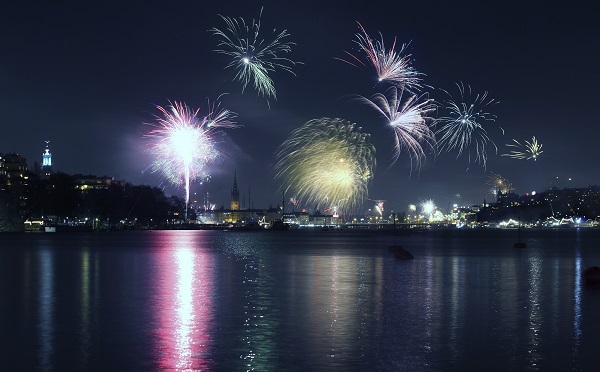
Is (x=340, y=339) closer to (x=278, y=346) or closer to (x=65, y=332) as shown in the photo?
(x=278, y=346)

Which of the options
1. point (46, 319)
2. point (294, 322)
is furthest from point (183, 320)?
point (46, 319)

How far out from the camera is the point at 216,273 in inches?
2096

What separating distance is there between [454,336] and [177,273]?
3102 centimetres

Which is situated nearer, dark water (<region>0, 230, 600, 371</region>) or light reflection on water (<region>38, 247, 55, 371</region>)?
dark water (<region>0, 230, 600, 371</region>)

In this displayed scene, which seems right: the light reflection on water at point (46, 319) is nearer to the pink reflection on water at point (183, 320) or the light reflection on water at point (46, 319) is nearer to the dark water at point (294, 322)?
the dark water at point (294, 322)

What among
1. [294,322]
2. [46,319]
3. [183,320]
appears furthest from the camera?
[46,319]

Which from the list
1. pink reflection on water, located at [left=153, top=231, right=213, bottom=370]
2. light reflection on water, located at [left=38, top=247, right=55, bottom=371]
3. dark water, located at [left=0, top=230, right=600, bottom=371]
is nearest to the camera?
pink reflection on water, located at [left=153, top=231, right=213, bottom=370]

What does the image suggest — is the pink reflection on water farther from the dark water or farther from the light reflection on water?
the light reflection on water

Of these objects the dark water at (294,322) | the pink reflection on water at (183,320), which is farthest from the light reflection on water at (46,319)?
the pink reflection on water at (183,320)

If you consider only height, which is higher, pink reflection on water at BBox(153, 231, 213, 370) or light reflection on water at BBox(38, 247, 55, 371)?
pink reflection on water at BBox(153, 231, 213, 370)

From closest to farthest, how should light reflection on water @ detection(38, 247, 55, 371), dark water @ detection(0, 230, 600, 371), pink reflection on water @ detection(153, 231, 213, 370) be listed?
pink reflection on water @ detection(153, 231, 213, 370)
dark water @ detection(0, 230, 600, 371)
light reflection on water @ detection(38, 247, 55, 371)

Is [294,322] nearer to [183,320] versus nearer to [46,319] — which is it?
[183,320]

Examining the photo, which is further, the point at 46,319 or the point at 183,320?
the point at 46,319

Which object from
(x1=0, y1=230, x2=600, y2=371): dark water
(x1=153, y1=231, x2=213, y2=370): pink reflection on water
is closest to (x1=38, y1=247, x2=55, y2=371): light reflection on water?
(x1=0, y1=230, x2=600, y2=371): dark water
